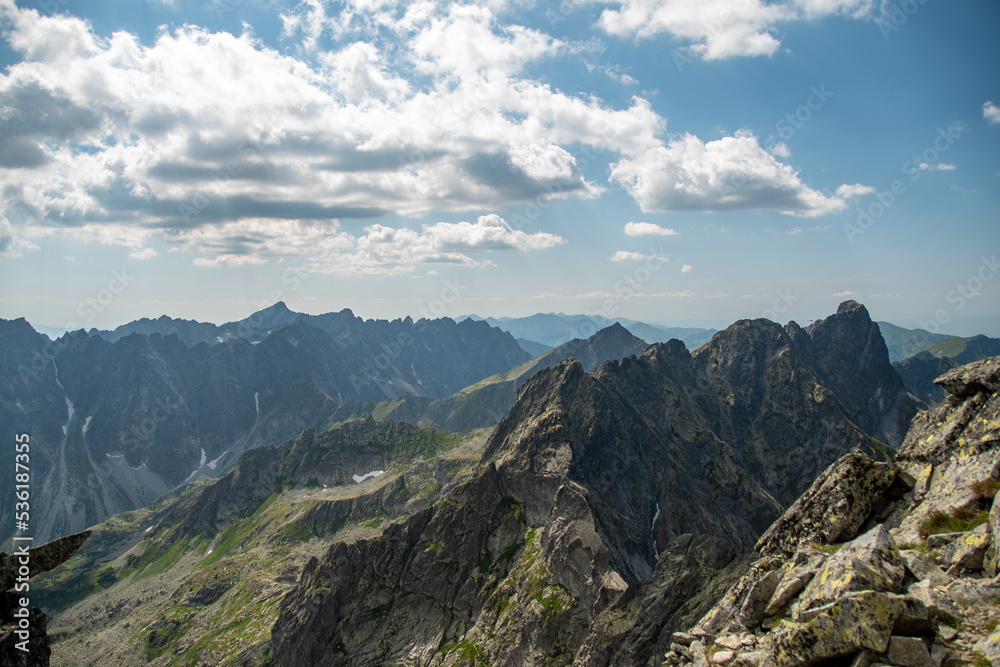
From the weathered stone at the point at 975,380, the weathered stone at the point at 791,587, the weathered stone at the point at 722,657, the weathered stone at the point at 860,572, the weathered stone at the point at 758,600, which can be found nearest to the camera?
the weathered stone at the point at 860,572

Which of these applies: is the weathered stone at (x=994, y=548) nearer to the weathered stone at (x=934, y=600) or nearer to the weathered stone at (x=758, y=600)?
the weathered stone at (x=934, y=600)

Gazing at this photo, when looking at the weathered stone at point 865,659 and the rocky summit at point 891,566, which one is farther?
the rocky summit at point 891,566

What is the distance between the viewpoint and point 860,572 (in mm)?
15055

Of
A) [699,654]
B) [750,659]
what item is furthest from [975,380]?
[699,654]

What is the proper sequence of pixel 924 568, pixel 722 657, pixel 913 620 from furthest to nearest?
pixel 722 657 → pixel 924 568 → pixel 913 620

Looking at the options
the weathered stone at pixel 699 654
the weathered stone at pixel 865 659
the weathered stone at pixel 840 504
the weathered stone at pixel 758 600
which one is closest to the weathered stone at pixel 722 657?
the weathered stone at pixel 699 654

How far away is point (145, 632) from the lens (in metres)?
158

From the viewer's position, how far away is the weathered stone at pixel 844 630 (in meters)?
13.3

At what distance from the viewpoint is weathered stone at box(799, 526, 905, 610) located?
48.6 ft

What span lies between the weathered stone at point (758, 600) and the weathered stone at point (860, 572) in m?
1.99

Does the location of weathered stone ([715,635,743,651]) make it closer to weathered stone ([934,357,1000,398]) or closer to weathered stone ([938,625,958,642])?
weathered stone ([938,625,958,642])

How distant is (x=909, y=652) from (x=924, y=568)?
3693 mm

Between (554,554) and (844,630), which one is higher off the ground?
(844,630)

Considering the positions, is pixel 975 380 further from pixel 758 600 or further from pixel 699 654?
pixel 699 654
